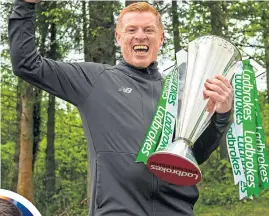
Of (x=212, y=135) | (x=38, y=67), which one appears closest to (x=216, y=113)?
(x=212, y=135)

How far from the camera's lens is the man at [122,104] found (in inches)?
87.7

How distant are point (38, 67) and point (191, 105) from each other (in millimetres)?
681

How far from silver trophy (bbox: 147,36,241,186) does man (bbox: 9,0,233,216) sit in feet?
0.32

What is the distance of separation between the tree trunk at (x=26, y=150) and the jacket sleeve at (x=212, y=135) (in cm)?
1251

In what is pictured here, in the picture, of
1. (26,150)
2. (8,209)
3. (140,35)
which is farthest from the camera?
(26,150)

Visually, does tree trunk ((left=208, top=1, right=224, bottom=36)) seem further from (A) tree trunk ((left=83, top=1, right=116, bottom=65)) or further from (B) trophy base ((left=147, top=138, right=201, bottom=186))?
(B) trophy base ((left=147, top=138, right=201, bottom=186))

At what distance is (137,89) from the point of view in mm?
2398

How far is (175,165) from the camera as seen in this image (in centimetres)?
209

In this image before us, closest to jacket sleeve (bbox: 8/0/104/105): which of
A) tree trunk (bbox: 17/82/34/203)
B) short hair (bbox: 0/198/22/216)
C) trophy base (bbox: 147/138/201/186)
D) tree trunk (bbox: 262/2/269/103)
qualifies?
trophy base (bbox: 147/138/201/186)

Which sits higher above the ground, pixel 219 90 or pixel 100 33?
pixel 100 33

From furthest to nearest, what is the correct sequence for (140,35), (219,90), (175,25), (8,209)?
(175,25), (140,35), (219,90), (8,209)

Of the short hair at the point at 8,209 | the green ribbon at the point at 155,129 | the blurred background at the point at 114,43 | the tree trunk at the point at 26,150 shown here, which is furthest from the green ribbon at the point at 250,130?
the tree trunk at the point at 26,150

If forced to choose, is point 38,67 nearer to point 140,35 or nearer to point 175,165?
point 140,35

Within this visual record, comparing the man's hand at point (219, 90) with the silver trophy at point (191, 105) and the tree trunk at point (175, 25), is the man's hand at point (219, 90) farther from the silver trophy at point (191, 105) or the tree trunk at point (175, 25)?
the tree trunk at point (175, 25)
